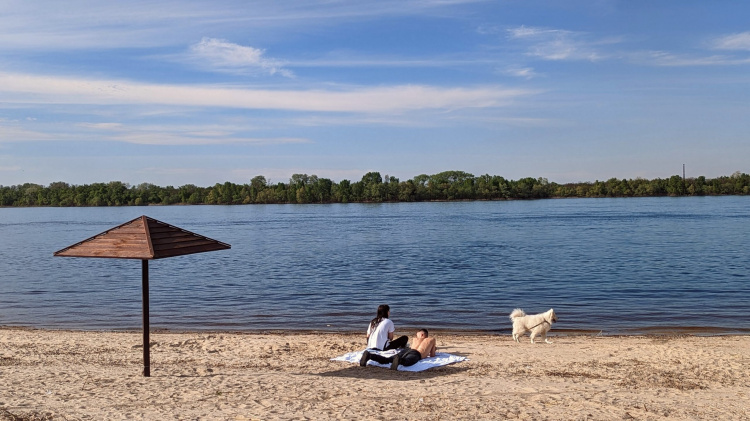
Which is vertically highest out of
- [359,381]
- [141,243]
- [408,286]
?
[141,243]

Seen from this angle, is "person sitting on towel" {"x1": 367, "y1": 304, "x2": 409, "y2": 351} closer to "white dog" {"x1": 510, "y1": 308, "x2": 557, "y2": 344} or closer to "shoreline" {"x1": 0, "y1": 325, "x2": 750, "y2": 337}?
"white dog" {"x1": 510, "y1": 308, "x2": 557, "y2": 344}

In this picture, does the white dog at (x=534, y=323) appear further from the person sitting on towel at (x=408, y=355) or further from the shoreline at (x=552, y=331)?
the person sitting on towel at (x=408, y=355)

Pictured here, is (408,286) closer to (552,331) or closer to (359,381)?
(552,331)

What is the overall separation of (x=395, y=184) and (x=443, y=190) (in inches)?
591

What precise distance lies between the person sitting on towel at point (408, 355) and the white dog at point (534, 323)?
332cm

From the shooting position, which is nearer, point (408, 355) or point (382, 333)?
point (408, 355)

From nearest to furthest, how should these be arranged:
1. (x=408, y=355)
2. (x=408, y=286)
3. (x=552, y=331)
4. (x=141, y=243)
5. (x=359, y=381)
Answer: (x=141, y=243) → (x=359, y=381) → (x=408, y=355) → (x=552, y=331) → (x=408, y=286)

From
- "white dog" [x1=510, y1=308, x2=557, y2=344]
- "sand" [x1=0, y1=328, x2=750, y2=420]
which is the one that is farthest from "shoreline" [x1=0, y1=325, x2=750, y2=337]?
"white dog" [x1=510, y1=308, x2=557, y2=344]

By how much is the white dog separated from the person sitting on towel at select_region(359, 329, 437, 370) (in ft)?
10.9

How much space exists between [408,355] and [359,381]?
1340mm

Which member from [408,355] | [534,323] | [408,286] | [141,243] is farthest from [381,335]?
[408,286]

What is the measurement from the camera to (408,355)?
1195 centimetres

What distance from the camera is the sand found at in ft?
28.9

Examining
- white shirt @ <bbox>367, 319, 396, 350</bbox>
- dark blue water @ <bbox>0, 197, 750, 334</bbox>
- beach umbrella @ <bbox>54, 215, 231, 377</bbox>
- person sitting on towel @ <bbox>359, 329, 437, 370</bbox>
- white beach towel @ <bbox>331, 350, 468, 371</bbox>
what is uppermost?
beach umbrella @ <bbox>54, 215, 231, 377</bbox>
